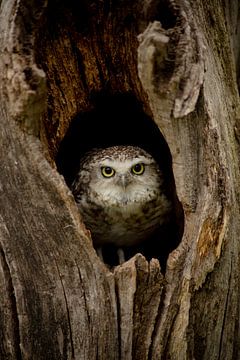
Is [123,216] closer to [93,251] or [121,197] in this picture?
[121,197]

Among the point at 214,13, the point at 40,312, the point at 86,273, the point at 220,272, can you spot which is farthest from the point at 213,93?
the point at 40,312

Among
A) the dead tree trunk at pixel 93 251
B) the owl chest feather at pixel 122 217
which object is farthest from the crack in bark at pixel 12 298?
the owl chest feather at pixel 122 217

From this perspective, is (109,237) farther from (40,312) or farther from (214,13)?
(214,13)

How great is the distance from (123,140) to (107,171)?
944 mm

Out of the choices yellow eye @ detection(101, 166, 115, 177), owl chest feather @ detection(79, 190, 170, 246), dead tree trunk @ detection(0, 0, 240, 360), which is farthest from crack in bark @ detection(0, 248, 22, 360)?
yellow eye @ detection(101, 166, 115, 177)

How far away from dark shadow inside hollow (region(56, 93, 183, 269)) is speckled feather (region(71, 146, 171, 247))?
149 mm

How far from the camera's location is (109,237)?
17.6 ft

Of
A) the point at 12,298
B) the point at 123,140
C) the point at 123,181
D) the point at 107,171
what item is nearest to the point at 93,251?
the point at 12,298

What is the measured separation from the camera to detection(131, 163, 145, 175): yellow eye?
521cm

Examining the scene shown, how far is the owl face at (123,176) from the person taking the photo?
516 cm

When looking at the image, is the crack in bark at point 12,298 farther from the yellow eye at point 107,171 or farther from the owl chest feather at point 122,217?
the yellow eye at point 107,171

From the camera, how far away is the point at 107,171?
5238 mm

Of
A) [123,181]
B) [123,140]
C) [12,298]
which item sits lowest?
[12,298]

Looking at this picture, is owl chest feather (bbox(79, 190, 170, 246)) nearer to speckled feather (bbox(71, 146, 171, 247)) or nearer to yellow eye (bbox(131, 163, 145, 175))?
speckled feather (bbox(71, 146, 171, 247))
